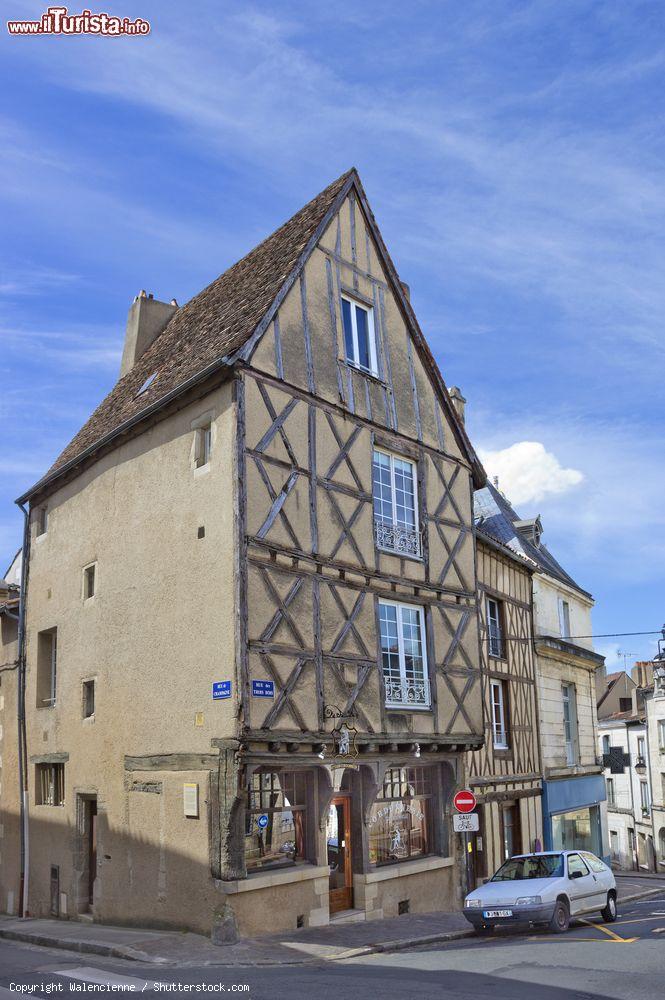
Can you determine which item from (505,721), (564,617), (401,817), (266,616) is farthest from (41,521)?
(564,617)

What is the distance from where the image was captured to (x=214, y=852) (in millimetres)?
11742

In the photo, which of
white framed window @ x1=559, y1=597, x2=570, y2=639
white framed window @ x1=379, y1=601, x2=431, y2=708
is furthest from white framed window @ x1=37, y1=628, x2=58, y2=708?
white framed window @ x1=559, y1=597, x2=570, y2=639

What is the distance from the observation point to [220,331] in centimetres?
1464

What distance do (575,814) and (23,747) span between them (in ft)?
45.0

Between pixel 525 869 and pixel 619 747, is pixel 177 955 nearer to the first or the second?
pixel 525 869

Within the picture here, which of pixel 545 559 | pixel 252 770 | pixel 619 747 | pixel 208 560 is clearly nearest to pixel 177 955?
pixel 252 770

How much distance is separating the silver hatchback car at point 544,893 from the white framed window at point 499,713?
5.62 m

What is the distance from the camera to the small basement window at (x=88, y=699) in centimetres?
1540

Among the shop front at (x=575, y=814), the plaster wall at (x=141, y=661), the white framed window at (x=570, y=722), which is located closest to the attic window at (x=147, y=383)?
the plaster wall at (x=141, y=661)

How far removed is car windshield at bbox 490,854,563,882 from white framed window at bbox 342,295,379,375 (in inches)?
304

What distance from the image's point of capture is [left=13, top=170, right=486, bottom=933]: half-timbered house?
12367mm

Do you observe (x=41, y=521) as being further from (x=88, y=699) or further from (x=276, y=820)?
(x=276, y=820)

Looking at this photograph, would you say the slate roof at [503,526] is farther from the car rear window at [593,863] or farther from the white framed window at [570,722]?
the car rear window at [593,863]

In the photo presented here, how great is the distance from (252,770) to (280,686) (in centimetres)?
112
